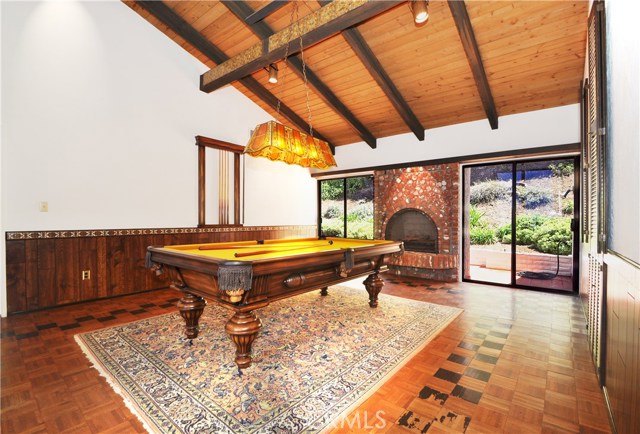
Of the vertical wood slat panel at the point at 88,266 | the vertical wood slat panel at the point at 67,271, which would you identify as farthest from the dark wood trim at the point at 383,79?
the vertical wood slat panel at the point at 67,271

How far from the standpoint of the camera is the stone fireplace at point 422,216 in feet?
17.2

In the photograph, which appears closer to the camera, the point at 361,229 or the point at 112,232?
the point at 112,232

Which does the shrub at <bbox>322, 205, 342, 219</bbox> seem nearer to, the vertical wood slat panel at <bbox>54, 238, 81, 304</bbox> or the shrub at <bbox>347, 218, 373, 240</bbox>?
the shrub at <bbox>347, 218, 373, 240</bbox>

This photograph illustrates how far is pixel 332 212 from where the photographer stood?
760 centimetres

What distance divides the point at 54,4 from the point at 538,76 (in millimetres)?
6450

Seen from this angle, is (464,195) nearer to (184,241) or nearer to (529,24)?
(529,24)

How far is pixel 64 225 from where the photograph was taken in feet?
12.3

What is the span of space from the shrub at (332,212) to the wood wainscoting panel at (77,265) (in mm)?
3649

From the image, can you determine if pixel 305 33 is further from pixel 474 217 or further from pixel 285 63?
pixel 474 217

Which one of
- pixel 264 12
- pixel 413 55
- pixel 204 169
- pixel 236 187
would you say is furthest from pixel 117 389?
pixel 413 55

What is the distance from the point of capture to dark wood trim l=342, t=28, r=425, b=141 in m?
3.88

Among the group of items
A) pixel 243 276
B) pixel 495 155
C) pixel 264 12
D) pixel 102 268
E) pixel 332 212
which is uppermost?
pixel 264 12

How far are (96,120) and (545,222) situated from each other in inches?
275

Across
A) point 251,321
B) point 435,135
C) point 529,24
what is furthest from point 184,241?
point 529,24
